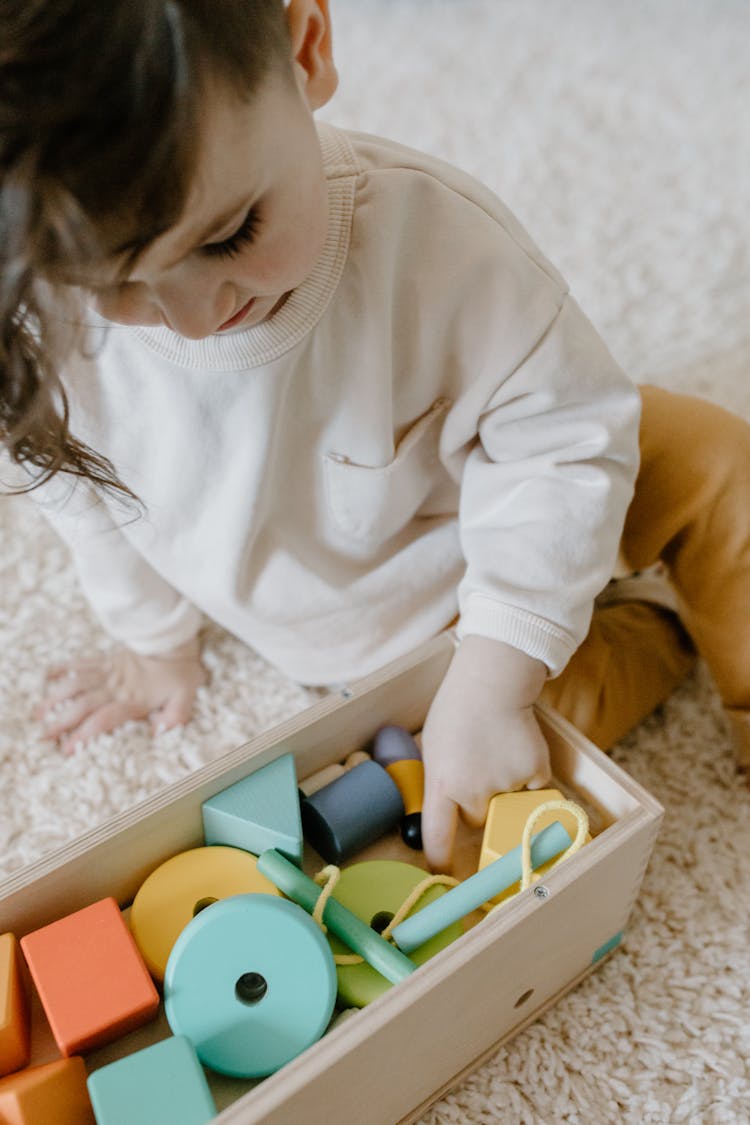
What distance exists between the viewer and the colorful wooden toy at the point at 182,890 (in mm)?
600

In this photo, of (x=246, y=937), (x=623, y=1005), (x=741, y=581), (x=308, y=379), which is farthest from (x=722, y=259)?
(x=246, y=937)

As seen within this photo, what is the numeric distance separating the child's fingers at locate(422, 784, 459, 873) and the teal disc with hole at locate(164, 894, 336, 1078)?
12 centimetres

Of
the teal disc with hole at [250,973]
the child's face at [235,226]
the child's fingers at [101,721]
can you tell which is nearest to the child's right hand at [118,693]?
the child's fingers at [101,721]

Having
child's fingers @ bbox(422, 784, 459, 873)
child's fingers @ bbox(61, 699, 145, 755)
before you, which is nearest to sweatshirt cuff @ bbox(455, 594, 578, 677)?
child's fingers @ bbox(422, 784, 459, 873)

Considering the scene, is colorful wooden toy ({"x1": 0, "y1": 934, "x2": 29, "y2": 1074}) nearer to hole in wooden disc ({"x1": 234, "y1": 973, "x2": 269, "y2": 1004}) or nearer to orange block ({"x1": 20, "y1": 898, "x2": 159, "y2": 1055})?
orange block ({"x1": 20, "y1": 898, "x2": 159, "y2": 1055})

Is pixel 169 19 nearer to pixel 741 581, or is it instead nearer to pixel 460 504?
pixel 460 504

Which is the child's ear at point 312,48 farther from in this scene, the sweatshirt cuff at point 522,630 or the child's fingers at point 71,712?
the child's fingers at point 71,712

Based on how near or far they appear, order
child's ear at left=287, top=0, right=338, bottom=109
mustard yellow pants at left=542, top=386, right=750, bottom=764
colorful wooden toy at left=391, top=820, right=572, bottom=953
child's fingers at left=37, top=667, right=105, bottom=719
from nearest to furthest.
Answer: child's ear at left=287, top=0, right=338, bottom=109 < colorful wooden toy at left=391, top=820, right=572, bottom=953 < mustard yellow pants at left=542, top=386, right=750, bottom=764 < child's fingers at left=37, top=667, right=105, bottom=719

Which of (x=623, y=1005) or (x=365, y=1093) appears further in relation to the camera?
(x=623, y=1005)

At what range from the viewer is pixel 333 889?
2.07ft

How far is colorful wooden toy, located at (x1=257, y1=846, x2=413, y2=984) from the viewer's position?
0.57m

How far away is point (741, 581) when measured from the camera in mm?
766

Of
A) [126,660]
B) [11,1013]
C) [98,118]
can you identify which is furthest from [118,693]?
[98,118]

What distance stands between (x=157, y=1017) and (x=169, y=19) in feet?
1.62
